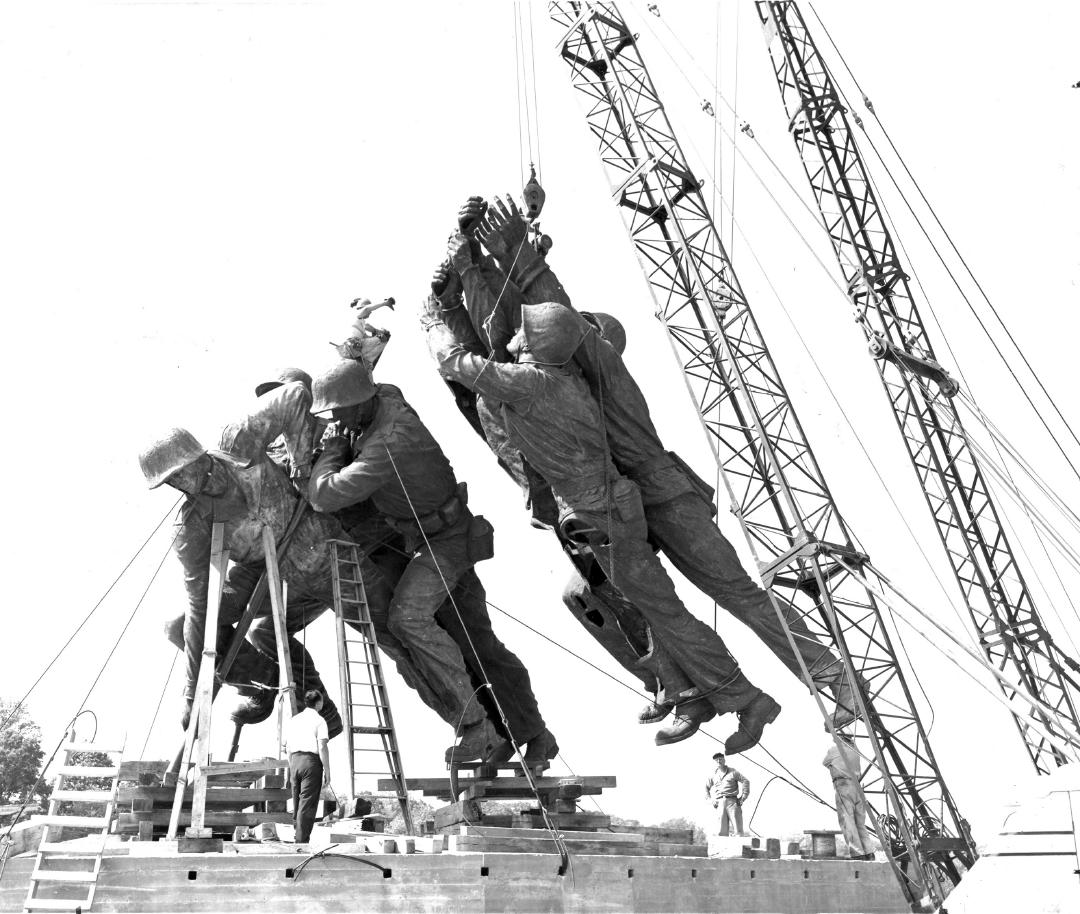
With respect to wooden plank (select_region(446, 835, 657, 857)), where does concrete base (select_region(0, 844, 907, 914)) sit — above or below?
below

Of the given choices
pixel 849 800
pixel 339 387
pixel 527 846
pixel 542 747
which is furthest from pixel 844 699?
pixel 339 387

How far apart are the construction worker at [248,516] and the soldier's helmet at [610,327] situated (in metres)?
3.81

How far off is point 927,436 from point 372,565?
14686 millimetres

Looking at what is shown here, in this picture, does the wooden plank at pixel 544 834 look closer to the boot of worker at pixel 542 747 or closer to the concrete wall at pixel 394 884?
Result: the concrete wall at pixel 394 884

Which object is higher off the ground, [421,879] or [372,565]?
[372,565]

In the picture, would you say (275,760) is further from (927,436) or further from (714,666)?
(927,436)

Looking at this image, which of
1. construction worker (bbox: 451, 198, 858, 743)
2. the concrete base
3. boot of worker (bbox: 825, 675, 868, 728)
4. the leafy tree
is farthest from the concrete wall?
the leafy tree

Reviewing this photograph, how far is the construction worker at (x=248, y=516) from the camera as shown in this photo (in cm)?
1424

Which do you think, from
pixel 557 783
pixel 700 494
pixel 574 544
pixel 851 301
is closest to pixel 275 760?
pixel 557 783

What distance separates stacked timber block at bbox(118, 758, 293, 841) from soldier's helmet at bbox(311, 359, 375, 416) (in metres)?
4.17

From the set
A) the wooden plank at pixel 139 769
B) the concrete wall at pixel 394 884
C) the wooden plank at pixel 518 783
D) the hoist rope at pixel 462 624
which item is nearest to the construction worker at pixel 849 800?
the wooden plank at pixel 518 783

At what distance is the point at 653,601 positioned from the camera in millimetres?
16203

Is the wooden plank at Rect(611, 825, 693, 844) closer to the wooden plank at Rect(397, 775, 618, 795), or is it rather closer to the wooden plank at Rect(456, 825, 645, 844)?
the wooden plank at Rect(456, 825, 645, 844)

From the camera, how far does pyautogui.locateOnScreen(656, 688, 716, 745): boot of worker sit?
53.6 feet
